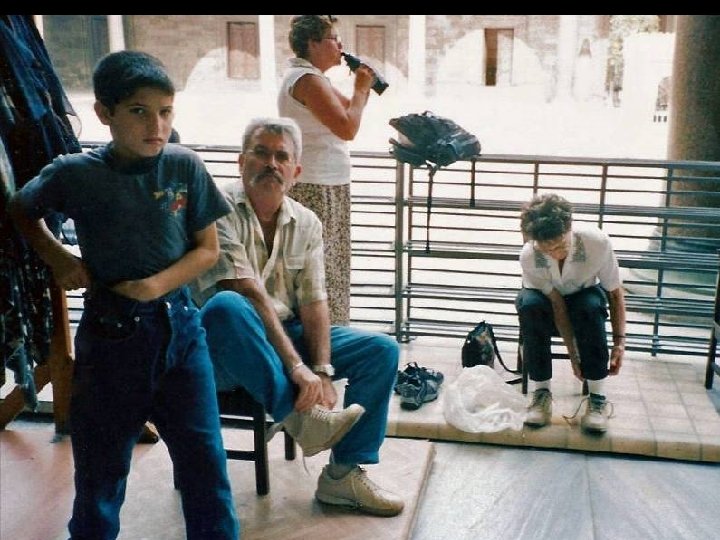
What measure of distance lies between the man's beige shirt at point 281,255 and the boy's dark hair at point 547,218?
90 centimetres

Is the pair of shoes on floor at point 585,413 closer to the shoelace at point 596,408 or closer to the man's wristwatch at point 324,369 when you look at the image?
the shoelace at point 596,408

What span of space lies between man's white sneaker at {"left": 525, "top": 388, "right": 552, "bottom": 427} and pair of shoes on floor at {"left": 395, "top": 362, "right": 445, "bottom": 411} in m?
0.43

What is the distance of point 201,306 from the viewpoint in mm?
2365

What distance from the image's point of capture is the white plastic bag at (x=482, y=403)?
3.04 meters

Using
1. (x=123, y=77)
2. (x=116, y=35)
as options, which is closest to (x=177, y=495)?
(x=123, y=77)

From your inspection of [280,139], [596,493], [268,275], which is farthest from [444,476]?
[280,139]

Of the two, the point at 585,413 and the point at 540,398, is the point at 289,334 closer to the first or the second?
the point at 540,398

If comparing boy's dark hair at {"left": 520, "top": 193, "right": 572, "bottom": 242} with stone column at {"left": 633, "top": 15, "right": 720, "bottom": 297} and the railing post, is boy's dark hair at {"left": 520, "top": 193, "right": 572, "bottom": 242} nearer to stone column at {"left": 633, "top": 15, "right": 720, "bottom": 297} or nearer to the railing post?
the railing post

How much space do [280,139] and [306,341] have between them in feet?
2.08

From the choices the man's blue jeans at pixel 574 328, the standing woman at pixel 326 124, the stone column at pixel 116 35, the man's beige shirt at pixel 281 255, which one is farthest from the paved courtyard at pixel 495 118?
the man's beige shirt at pixel 281 255

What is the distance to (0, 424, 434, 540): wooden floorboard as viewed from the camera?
2297mm

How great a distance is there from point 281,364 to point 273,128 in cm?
71

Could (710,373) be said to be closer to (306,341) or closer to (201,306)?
(306,341)

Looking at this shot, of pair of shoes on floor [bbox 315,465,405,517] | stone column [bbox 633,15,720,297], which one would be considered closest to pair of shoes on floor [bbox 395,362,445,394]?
pair of shoes on floor [bbox 315,465,405,517]
